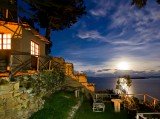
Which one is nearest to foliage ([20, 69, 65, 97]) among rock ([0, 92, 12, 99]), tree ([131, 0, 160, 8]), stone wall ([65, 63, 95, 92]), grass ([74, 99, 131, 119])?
rock ([0, 92, 12, 99])

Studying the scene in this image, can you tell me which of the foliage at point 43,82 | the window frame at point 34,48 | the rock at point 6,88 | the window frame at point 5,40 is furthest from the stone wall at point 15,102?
the window frame at point 34,48

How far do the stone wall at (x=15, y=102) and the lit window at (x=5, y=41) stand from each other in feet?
22.8

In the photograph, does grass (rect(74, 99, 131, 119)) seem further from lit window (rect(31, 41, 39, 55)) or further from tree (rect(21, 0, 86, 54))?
tree (rect(21, 0, 86, 54))

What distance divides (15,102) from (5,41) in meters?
9.33

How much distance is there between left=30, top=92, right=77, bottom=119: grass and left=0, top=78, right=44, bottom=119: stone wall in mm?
719

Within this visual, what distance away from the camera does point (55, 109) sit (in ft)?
66.1

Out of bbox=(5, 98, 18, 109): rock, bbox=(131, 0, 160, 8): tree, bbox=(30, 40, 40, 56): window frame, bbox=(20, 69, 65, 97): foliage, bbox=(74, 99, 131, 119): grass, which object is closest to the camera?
bbox=(131, 0, 160, 8): tree

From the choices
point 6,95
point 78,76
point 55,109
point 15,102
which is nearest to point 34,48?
point 55,109

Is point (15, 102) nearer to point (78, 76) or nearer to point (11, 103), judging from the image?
point (11, 103)

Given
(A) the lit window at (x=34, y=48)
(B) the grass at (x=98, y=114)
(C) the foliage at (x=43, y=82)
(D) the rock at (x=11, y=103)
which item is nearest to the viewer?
(D) the rock at (x=11, y=103)

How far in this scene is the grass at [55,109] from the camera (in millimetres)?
18072

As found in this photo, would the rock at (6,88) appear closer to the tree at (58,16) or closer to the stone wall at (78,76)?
the stone wall at (78,76)

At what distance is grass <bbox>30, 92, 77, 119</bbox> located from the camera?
18.1m

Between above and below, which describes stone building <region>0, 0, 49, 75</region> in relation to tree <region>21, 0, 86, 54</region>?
below
